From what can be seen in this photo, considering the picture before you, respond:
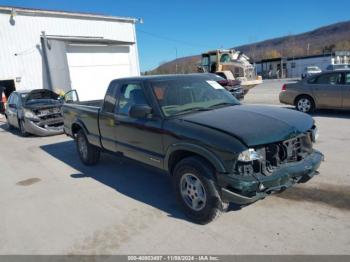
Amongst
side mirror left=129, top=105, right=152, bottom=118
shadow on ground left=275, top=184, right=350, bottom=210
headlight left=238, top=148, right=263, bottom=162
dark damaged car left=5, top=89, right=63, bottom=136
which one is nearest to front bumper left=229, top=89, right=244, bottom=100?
dark damaged car left=5, top=89, right=63, bottom=136

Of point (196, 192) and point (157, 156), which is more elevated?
point (157, 156)

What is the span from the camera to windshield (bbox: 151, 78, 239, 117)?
4.77 meters

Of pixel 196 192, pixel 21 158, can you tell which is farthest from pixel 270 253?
pixel 21 158

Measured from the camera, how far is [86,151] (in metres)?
7.00

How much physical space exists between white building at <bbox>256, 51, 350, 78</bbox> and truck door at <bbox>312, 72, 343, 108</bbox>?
161ft

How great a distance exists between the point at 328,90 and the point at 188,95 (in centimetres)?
788

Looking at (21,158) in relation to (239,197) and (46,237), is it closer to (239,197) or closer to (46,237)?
(46,237)

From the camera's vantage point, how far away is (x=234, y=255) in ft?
11.1

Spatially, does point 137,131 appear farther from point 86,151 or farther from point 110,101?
point 86,151

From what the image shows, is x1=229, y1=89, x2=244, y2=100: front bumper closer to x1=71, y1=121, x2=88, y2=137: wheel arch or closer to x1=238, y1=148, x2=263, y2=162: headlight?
x1=71, y1=121, x2=88, y2=137: wheel arch

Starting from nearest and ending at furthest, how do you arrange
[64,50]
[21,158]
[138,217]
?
1. [138,217]
2. [21,158]
3. [64,50]

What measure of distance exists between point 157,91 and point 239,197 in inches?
80.9

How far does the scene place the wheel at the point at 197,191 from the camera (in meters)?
3.88

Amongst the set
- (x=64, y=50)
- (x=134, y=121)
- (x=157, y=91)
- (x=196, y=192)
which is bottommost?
(x=196, y=192)
